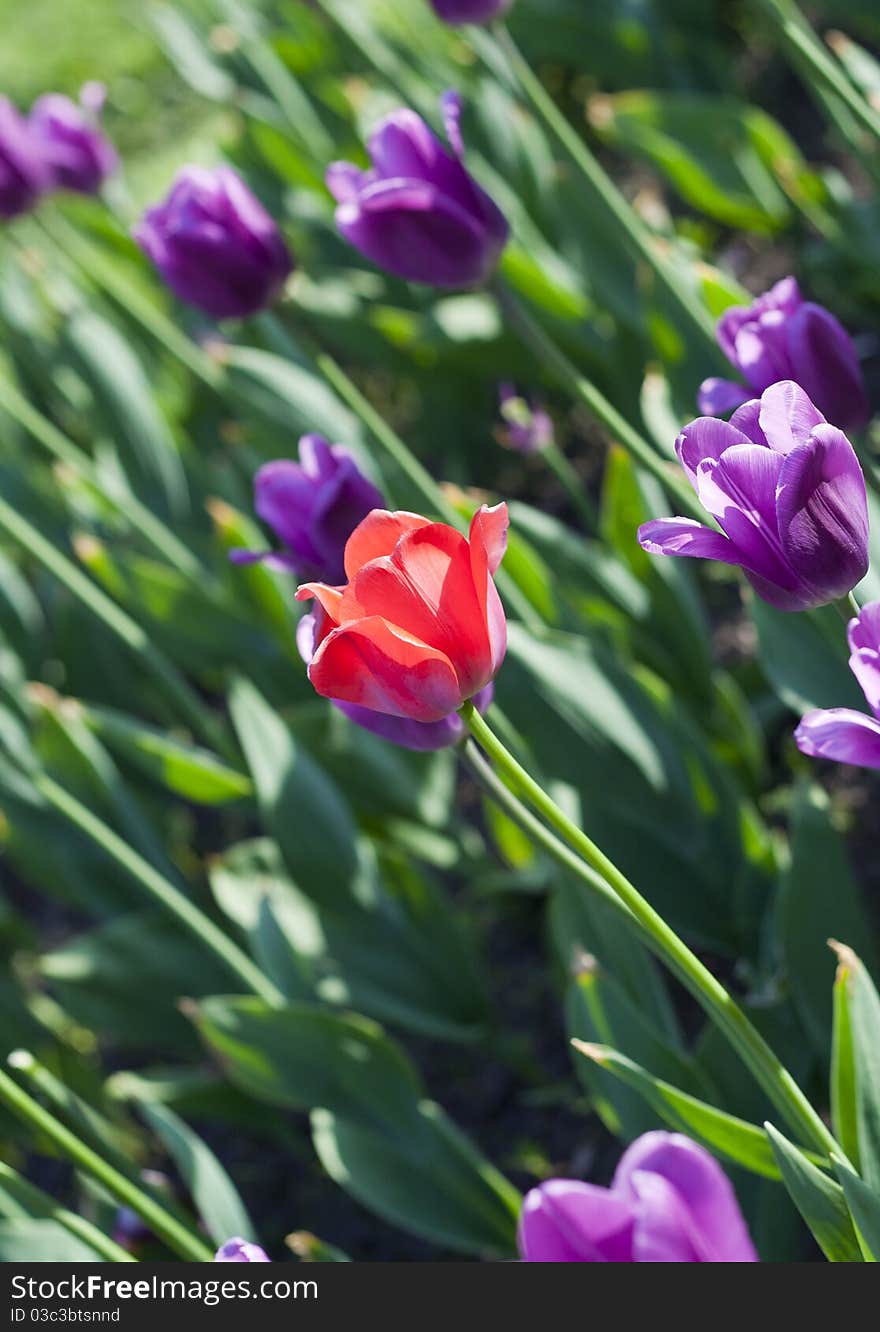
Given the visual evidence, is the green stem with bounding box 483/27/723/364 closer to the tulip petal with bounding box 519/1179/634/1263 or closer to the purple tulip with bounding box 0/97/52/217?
the purple tulip with bounding box 0/97/52/217

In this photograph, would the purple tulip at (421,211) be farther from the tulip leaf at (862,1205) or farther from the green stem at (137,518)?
the tulip leaf at (862,1205)

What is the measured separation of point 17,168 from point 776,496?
4.85 feet

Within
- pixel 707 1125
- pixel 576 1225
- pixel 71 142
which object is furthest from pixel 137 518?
pixel 576 1225

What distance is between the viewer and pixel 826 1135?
2.97ft

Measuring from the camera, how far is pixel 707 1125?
1041mm

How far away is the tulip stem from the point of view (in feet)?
2.68

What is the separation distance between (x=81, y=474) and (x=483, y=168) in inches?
28.9

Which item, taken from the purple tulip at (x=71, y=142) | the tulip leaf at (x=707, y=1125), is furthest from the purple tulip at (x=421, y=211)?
the purple tulip at (x=71, y=142)

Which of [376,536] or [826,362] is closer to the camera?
[376,536]

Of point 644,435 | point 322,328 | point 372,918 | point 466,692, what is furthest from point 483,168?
point 466,692

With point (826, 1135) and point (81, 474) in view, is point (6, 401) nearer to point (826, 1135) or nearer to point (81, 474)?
point (81, 474)

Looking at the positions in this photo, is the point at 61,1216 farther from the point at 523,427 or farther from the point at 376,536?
the point at 523,427

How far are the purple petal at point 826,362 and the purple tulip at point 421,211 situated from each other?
332 millimetres

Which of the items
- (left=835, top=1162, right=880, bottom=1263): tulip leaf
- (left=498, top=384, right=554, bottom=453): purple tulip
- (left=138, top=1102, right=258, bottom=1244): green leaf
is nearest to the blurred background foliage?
(left=138, top=1102, right=258, bottom=1244): green leaf
